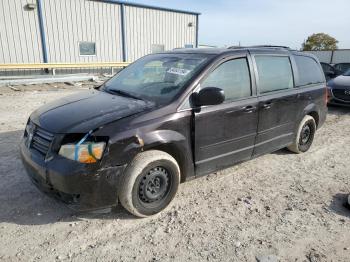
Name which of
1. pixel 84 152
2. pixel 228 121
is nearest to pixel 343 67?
pixel 228 121

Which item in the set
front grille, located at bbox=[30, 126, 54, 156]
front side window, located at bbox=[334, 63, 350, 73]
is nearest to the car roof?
front grille, located at bbox=[30, 126, 54, 156]

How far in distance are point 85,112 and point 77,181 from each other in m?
0.82

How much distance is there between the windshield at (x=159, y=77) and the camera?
11.8 ft

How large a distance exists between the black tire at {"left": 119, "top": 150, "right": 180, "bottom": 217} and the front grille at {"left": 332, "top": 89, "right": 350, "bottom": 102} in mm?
8173

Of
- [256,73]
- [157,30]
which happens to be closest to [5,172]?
[256,73]

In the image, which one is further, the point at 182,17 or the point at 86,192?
the point at 182,17

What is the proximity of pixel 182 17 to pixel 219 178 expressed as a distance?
1818 cm

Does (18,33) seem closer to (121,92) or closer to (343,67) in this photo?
(121,92)

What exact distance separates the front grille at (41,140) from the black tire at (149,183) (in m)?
0.83

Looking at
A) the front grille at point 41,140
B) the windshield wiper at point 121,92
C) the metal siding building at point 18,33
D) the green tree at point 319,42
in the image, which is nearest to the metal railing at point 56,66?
the metal siding building at point 18,33

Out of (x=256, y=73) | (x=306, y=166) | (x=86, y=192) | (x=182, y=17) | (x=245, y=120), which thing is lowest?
(x=306, y=166)

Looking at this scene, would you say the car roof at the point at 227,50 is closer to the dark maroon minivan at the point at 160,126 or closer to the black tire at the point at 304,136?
the dark maroon minivan at the point at 160,126

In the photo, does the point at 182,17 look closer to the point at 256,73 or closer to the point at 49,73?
the point at 49,73

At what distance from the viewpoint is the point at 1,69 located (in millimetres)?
14156
